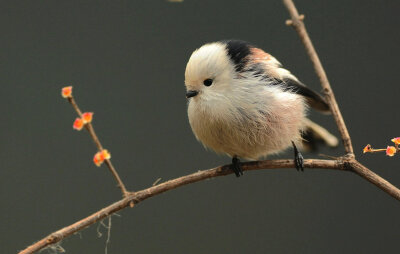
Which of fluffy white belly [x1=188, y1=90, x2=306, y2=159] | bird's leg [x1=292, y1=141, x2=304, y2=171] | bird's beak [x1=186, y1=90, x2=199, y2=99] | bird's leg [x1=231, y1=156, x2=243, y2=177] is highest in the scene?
bird's beak [x1=186, y1=90, x2=199, y2=99]

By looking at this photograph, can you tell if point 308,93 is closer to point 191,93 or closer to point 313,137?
point 313,137

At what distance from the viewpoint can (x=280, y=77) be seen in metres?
1.53

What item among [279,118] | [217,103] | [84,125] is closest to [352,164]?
[279,118]

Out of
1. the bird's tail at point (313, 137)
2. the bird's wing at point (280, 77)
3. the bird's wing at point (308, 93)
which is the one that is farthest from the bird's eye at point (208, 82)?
the bird's tail at point (313, 137)

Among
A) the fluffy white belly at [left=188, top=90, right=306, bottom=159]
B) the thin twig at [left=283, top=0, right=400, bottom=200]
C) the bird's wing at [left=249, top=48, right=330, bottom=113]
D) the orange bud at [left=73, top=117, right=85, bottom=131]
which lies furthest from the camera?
the bird's wing at [left=249, top=48, right=330, bottom=113]

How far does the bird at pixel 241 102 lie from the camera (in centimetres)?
130

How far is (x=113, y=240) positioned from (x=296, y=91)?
1156 millimetres

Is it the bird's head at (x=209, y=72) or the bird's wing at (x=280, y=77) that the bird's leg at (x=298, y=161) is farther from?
the bird's head at (x=209, y=72)

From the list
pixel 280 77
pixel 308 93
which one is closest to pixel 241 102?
pixel 280 77

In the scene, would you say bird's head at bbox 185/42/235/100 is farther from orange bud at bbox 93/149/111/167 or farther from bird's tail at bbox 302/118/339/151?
bird's tail at bbox 302/118/339/151

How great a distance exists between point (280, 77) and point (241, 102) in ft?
0.77

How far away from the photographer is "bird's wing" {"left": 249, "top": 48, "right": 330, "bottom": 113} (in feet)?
4.87

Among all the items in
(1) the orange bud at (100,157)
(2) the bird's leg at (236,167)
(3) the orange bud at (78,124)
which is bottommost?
(2) the bird's leg at (236,167)

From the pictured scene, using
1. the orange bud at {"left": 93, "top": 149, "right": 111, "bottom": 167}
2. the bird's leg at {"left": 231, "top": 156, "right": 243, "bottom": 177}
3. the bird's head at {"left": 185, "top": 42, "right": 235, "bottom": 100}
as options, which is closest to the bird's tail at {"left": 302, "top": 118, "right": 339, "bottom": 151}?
the bird's leg at {"left": 231, "top": 156, "right": 243, "bottom": 177}
